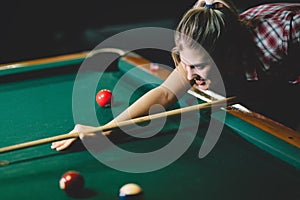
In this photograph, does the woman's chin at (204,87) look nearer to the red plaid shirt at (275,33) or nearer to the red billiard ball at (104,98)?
the red plaid shirt at (275,33)

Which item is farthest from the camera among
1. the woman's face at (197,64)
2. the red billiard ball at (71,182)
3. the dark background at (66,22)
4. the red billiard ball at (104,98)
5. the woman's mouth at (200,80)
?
the dark background at (66,22)

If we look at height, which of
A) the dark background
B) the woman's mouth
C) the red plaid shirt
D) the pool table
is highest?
the dark background

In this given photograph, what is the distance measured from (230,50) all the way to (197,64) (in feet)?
0.52

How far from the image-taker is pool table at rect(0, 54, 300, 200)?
140cm

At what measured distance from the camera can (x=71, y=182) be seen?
1376mm

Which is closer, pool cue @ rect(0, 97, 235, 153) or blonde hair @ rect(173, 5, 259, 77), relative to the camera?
pool cue @ rect(0, 97, 235, 153)

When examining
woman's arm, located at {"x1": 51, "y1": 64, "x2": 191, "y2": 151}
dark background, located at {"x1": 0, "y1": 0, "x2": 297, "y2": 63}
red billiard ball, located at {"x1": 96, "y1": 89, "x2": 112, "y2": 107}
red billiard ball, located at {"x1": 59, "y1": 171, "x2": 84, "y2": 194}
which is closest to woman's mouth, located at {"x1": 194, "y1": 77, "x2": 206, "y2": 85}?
woman's arm, located at {"x1": 51, "y1": 64, "x2": 191, "y2": 151}

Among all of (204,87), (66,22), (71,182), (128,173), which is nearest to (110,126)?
(128,173)

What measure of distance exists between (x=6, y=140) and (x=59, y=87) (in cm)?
60

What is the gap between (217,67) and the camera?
5.91 feet

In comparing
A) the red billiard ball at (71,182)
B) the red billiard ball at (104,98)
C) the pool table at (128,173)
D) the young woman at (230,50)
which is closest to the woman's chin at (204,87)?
the young woman at (230,50)

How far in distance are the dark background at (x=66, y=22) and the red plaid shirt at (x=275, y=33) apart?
7.20 feet

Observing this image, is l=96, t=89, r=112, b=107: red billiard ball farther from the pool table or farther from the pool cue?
the pool cue

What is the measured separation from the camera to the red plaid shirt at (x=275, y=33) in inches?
72.4
